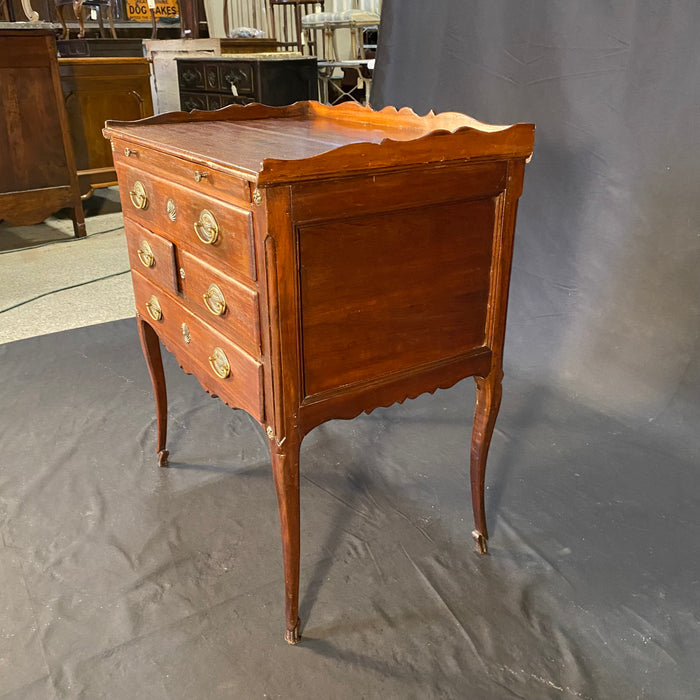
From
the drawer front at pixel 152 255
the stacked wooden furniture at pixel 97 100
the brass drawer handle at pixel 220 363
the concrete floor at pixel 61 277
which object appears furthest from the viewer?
the stacked wooden furniture at pixel 97 100

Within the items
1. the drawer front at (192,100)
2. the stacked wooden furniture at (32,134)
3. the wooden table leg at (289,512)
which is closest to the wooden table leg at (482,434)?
the wooden table leg at (289,512)

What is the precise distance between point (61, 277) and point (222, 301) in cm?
253

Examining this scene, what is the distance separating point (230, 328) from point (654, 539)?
1100 mm

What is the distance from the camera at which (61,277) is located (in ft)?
11.2

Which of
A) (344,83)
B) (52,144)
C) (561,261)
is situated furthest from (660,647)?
(344,83)

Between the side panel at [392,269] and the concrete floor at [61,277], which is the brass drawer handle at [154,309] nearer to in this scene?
the side panel at [392,269]

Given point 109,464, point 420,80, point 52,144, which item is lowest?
point 109,464

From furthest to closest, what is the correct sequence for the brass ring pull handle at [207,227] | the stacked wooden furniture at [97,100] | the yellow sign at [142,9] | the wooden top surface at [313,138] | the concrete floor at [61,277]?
the yellow sign at [142,9] < the stacked wooden furniture at [97,100] < the concrete floor at [61,277] < the brass ring pull handle at [207,227] < the wooden top surface at [313,138]

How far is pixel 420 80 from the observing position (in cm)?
241

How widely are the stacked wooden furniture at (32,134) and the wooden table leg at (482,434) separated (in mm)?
3383

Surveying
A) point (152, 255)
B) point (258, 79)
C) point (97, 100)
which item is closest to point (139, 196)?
point (152, 255)

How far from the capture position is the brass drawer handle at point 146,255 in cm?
149

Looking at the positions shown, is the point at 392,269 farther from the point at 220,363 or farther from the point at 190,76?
the point at 190,76

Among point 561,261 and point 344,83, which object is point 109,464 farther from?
point 344,83
